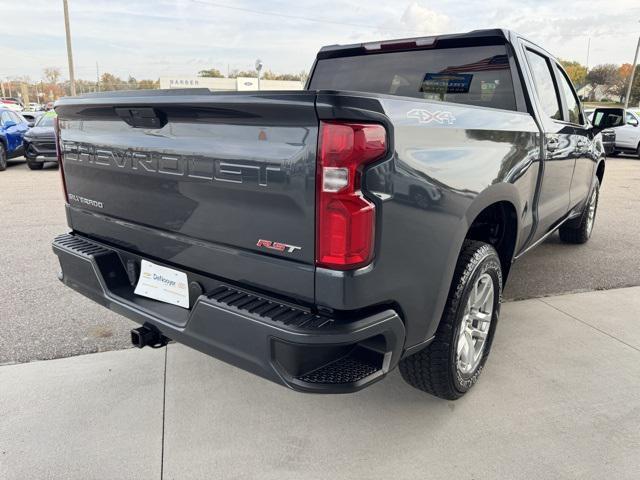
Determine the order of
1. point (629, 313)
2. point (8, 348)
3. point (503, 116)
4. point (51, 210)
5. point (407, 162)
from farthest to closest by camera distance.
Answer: point (51, 210)
point (629, 313)
point (8, 348)
point (503, 116)
point (407, 162)

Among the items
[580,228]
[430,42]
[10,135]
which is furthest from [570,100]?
[10,135]

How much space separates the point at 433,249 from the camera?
203 centimetres

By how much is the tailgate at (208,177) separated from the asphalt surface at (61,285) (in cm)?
120

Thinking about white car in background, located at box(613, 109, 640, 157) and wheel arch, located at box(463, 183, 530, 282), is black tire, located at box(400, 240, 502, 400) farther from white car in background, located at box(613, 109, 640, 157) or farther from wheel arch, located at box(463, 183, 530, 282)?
white car in background, located at box(613, 109, 640, 157)

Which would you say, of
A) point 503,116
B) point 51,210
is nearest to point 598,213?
point 503,116

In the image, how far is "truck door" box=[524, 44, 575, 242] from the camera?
3273 millimetres

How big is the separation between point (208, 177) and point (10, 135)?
1315 cm

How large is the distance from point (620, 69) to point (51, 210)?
89021mm

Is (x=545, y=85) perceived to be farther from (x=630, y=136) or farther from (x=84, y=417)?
(x=630, y=136)

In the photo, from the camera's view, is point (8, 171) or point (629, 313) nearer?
point (629, 313)

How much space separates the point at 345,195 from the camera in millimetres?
1678

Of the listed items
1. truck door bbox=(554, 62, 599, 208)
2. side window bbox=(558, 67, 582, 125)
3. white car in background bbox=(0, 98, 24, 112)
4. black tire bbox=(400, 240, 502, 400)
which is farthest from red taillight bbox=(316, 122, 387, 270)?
white car in background bbox=(0, 98, 24, 112)

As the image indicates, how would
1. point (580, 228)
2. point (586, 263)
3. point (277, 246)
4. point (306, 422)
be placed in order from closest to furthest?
1. point (277, 246)
2. point (306, 422)
3. point (586, 263)
4. point (580, 228)

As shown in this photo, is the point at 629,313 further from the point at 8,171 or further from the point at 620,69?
the point at 620,69
